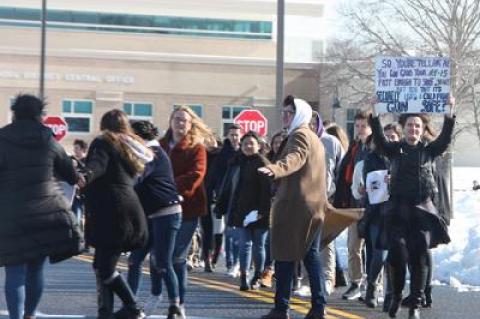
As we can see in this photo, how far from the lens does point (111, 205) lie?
9.60 meters

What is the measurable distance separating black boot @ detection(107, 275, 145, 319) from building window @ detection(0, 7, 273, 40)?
52912 millimetres

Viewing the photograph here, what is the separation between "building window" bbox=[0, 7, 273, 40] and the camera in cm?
6200

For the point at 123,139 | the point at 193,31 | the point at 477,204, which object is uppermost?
the point at 193,31

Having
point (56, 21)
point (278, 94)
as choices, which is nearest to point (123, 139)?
point (278, 94)

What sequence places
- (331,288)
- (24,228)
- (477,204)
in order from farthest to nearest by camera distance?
1. (477,204)
2. (331,288)
3. (24,228)

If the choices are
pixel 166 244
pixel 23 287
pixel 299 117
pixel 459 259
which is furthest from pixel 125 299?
pixel 459 259

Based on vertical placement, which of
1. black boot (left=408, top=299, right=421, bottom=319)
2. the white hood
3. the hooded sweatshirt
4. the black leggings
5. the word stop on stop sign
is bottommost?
black boot (left=408, top=299, right=421, bottom=319)

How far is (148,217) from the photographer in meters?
10.2

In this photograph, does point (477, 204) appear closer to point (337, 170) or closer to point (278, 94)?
point (278, 94)

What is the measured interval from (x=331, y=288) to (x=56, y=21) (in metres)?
51.3

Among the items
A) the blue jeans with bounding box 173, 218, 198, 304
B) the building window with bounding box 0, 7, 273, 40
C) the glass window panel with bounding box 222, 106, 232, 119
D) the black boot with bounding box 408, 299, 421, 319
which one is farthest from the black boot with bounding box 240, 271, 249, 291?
the building window with bounding box 0, 7, 273, 40

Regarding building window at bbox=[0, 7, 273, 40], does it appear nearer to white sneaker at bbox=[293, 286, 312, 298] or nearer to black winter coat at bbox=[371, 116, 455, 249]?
white sneaker at bbox=[293, 286, 312, 298]

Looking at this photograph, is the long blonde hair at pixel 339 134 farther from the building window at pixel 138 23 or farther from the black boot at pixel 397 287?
the building window at pixel 138 23

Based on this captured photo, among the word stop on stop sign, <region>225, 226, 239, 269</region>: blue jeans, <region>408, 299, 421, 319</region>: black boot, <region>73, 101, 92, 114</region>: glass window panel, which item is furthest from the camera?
<region>73, 101, 92, 114</region>: glass window panel
